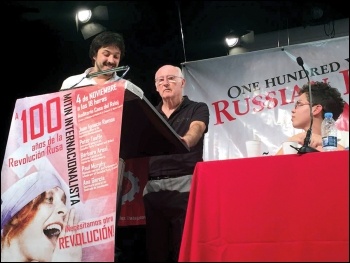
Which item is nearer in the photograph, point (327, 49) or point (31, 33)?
point (327, 49)

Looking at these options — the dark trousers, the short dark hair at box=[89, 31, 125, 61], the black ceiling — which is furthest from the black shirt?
the black ceiling

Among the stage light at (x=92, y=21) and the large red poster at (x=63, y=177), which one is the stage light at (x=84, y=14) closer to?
the stage light at (x=92, y=21)

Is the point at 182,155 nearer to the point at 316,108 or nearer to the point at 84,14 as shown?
the point at 316,108

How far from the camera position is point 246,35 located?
12.9 ft

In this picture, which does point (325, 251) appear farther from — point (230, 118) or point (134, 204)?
point (230, 118)

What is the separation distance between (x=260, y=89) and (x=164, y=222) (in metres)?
1.31

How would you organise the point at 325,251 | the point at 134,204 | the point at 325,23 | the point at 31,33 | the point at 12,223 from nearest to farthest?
the point at 325,251 < the point at 12,223 < the point at 134,204 < the point at 325,23 < the point at 31,33

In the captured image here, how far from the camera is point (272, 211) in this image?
1663 mm

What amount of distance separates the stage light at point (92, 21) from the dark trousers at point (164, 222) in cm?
180

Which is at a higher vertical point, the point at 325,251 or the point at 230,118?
the point at 230,118

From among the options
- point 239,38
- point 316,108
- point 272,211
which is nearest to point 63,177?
point 272,211

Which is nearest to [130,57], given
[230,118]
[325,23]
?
[230,118]

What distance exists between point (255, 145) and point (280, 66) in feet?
5.09

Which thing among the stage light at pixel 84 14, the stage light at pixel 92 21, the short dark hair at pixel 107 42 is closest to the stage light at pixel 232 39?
the stage light at pixel 92 21
